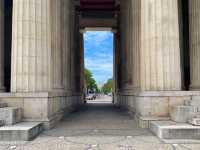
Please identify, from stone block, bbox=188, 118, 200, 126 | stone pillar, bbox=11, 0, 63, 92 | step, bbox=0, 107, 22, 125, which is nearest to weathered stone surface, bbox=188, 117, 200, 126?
stone block, bbox=188, 118, 200, 126

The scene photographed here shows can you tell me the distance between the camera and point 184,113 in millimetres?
13164

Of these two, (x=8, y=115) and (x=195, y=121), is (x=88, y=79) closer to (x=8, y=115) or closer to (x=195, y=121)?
(x=8, y=115)

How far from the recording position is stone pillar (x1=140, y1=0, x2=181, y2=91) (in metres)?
14.7

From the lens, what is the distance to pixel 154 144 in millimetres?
10602

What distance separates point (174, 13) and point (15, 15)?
26.4 feet

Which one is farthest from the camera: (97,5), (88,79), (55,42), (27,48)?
(88,79)

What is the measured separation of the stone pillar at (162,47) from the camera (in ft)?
48.3

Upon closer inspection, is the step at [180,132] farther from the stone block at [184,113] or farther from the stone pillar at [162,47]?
the stone pillar at [162,47]

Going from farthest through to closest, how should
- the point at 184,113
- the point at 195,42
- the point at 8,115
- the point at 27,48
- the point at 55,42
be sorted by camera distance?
the point at 55,42 → the point at 195,42 → the point at 27,48 → the point at 184,113 → the point at 8,115

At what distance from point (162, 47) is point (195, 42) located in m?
5.08

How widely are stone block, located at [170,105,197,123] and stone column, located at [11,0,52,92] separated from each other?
6.61 m

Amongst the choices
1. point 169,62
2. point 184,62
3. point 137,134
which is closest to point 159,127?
point 137,134

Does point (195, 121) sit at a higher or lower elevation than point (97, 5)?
lower

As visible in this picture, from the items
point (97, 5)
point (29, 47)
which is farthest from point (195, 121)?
point (97, 5)
